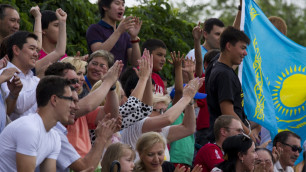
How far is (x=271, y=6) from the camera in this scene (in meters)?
36.8

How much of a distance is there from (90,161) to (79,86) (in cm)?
110

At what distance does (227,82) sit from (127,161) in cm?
214

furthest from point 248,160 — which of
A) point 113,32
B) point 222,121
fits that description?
point 113,32

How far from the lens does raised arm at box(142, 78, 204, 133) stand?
287 inches

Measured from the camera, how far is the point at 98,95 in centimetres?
660

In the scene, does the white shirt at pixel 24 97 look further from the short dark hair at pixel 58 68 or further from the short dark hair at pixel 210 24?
the short dark hair at pixel 210 24

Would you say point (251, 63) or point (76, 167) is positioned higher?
point (251, 63)

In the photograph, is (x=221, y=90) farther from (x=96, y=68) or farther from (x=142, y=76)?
(x=96, y=68)

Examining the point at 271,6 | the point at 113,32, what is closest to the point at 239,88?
the point at 113,32

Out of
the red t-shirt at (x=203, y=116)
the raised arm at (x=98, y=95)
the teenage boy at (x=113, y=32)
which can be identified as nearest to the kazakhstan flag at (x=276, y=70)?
the red t-shirt at (x=203, y=116)

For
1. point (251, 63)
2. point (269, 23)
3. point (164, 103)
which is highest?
point (269, 23)

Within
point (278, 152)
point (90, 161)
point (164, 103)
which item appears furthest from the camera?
point (278, 152)

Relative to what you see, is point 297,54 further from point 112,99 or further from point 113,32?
point 112,99

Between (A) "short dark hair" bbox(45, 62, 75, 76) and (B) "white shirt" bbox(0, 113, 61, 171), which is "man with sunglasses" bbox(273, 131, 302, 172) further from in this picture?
(B) "white shirt" bbox(0, 113, 61, 171)
